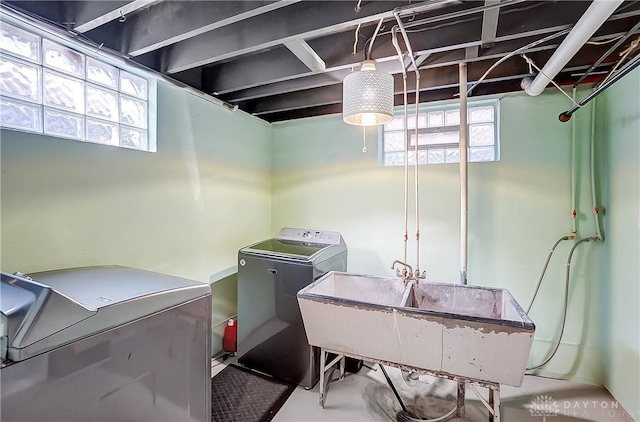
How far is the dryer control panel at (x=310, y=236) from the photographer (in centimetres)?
276

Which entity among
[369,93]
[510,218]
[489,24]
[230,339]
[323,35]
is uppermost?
[323,35]

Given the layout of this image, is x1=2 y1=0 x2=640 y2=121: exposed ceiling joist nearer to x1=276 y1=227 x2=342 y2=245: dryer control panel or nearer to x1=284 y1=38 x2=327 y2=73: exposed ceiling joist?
x1=284 y1=38 x2=327 y2=73: exposed ceiling joist

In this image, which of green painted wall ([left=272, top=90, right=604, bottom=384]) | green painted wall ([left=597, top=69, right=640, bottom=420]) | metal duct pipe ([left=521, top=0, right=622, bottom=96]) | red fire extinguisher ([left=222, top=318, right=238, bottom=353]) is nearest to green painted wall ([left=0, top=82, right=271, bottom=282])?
red fire extinguisher ([left=222, top=318, right=238, bottom=353])

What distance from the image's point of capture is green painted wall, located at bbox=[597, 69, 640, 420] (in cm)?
183

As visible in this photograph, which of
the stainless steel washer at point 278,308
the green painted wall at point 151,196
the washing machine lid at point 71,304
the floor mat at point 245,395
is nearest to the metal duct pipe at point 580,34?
the stainless steel washer at point 278,308

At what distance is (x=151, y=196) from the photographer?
6.95 feet

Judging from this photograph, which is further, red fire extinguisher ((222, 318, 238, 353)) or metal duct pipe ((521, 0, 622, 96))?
red fire extinguisher ((222, 318, 238, 353))

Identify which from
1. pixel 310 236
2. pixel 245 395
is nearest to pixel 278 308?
pixel 245 395

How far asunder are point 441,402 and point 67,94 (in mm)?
3071

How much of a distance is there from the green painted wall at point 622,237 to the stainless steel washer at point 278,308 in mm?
1955

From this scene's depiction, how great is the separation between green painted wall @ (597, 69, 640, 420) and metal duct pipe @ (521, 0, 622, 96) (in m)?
0.57

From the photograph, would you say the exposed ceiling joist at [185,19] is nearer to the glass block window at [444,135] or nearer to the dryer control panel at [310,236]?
the glass block window at [444,135]

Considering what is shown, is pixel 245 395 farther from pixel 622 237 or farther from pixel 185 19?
pixel 622 237

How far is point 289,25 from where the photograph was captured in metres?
1.63
